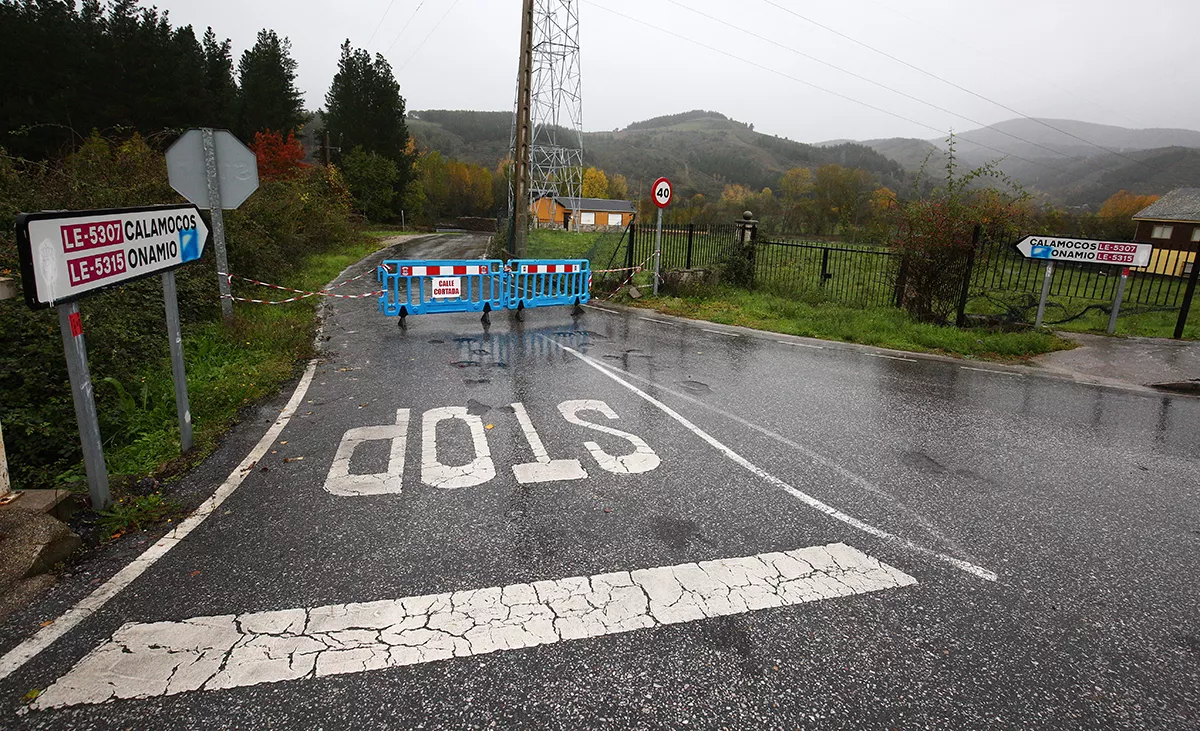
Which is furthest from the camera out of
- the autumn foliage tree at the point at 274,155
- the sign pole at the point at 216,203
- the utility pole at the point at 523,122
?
the autumn foliage tree at the point at 274,155

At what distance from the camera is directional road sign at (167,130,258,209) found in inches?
339

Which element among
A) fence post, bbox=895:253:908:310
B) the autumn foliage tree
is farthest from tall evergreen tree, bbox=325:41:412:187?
fence post, bbox=895:253:908:310

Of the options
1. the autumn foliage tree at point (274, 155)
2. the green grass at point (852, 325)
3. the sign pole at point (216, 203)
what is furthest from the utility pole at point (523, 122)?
the autumn foliage tree at point (274, 155)

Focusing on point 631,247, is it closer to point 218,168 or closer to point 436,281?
point 436,281

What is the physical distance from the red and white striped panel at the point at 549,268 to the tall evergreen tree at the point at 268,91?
49648mm

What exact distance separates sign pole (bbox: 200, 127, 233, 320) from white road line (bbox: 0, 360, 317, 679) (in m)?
5.05

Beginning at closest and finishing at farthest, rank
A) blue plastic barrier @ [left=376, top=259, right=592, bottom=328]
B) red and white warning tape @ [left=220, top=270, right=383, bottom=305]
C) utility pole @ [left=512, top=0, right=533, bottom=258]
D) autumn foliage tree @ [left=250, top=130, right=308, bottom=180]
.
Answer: blue plastic barrier @ [left=376, top=259, right=592, bottom=328] → red and white warning tape @ [left=220, top=270, right=383, bottom=305] → utility pole @ [left=512, top=0, right=533, bottom=258] → autumn foliage tree @ [left=250, top=130, right=308, bottom=180]

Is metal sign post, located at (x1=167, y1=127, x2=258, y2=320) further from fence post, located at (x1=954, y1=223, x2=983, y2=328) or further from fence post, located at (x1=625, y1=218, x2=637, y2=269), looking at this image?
fence post, located at (x1=954, y1=223, x2=983, y2=328)

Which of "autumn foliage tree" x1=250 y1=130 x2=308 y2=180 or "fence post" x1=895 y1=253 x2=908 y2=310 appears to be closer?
"fence post" x1=895 y1=253 x2=908 y2=310

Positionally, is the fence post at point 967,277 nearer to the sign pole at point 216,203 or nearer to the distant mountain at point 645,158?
the sign pole at point 216,203

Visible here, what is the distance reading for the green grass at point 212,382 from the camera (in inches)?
198

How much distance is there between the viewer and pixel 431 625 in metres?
2.98

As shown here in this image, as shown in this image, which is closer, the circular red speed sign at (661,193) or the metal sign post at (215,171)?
the metal sign post at (215,171)

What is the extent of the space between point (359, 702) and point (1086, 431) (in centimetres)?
764
